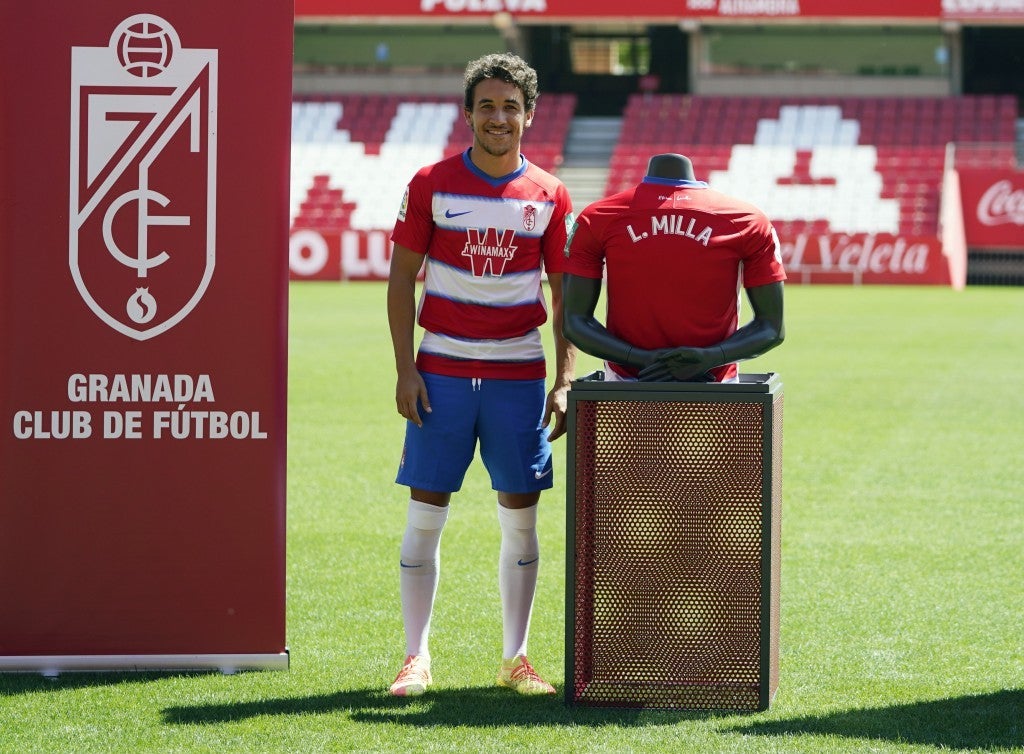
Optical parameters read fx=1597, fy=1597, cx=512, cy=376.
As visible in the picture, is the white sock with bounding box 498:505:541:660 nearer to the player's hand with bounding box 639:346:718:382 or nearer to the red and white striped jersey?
the red and white striped jersey

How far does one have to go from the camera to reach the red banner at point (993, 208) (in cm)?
3077

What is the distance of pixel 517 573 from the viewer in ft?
15.9

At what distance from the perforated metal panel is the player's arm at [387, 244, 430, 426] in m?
0.51

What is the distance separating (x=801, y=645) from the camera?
17.6 feet

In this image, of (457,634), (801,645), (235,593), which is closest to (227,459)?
(235,593)

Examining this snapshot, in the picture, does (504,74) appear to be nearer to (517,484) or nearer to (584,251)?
(584,251)

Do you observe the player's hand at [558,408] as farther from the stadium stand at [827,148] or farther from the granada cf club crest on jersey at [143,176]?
the stadium stand at [827,148]

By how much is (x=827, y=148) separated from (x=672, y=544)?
33059 millimetres

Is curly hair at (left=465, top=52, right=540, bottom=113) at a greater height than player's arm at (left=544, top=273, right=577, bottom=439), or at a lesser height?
greater

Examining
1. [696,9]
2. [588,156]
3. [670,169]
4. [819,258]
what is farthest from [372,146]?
[670,169]

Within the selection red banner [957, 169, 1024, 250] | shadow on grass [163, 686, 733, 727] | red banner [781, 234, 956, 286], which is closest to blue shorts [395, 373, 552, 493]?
shadow on grass [163, 686, 733, 727]

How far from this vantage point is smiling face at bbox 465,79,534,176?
15.0ft

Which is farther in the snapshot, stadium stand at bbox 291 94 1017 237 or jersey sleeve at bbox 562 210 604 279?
stadium stand at bbox 291 94 1017 237

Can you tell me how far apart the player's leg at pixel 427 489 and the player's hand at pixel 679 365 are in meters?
0.60
